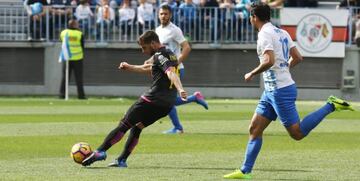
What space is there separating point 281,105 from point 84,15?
20743mm

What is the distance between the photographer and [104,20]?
32.6 metres

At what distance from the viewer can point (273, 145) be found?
55.4 ft

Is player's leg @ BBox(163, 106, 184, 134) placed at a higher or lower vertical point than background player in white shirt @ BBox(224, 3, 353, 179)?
lower

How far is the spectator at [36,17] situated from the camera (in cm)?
3259

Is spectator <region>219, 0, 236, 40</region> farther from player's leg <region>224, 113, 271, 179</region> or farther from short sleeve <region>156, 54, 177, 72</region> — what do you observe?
player's leg <region>224, 113, 271, 179</region>

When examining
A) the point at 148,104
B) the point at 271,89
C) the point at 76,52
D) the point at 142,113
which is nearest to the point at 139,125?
the point at 142,113

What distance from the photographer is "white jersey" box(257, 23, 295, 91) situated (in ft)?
40.7

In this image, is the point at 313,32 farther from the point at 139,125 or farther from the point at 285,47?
the point at 285,47

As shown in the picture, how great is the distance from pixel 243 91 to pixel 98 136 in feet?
47.5

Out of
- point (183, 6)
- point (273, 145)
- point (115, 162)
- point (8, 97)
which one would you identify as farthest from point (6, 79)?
point (115, 162)

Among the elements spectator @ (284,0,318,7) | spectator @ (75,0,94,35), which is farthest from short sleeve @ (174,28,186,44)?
spectator @ (284,0,318,7)

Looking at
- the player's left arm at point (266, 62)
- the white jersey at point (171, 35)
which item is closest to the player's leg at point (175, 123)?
the white jersey at point (171, 35)

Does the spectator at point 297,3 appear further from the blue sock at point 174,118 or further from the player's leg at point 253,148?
the player's leg at point 253,148

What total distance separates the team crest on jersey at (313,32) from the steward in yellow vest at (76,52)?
6.33 m
